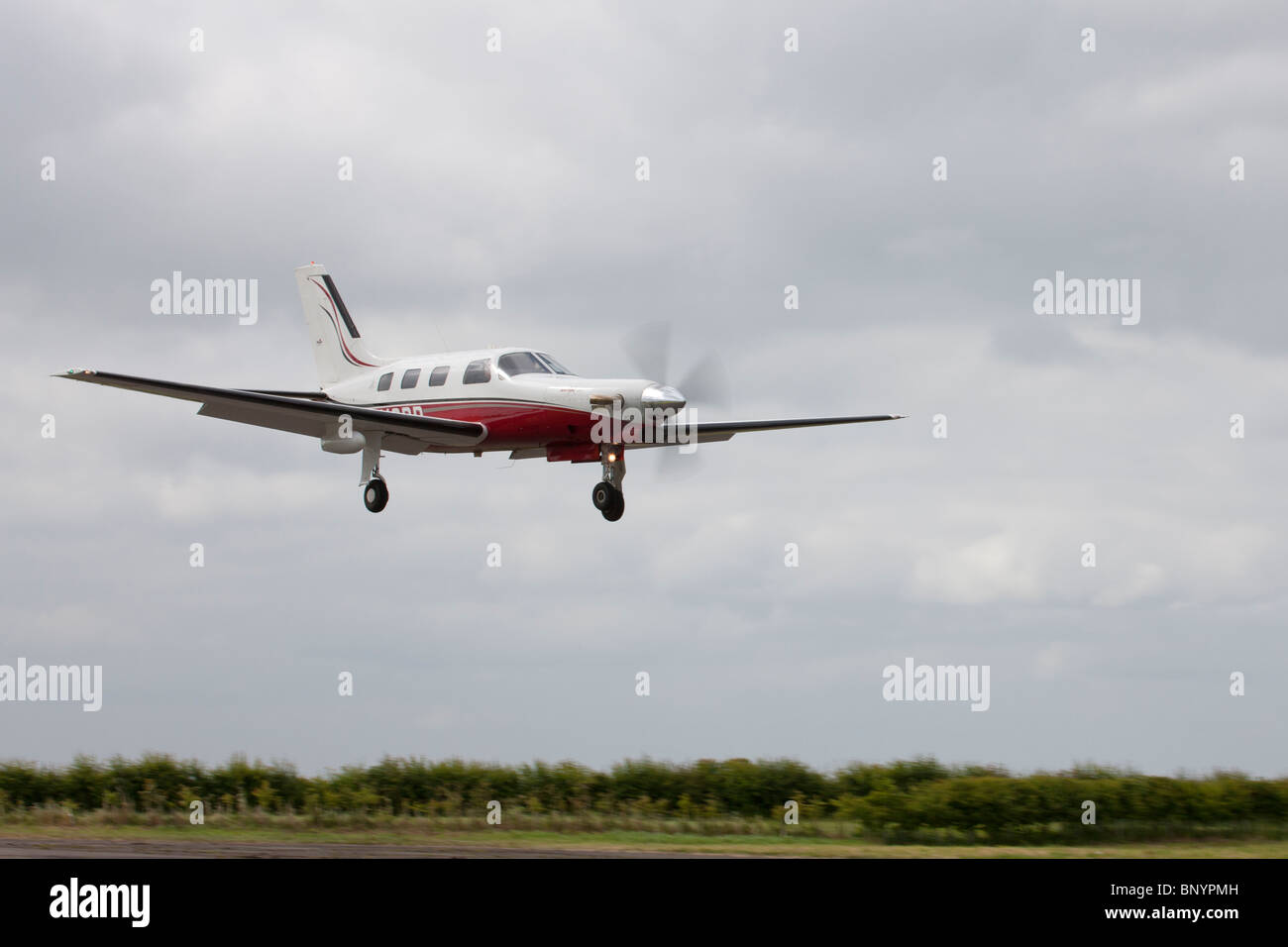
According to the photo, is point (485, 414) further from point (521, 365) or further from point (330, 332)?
point (330, 332)

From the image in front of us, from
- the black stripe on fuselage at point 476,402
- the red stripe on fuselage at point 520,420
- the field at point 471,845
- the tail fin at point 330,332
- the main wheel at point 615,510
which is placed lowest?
the field at point 471,845

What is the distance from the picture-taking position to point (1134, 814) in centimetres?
2575

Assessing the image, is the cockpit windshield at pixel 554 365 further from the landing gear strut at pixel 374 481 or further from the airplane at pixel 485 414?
the landing gear strut at pixel 374 481

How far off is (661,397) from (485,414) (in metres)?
4.22

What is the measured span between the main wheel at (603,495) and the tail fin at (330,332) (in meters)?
7.34

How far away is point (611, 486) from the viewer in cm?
2520

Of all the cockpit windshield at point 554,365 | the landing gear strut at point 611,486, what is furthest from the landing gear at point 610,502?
the cockpit windshield at point 554,365

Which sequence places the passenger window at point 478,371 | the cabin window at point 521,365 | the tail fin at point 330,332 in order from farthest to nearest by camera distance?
the tail fin at point 330,332 < the passenger window at point 478,371 < the cabin window at point 521,365

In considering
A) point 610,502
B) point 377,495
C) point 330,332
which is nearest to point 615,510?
point 610,502

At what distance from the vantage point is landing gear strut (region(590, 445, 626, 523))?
25125 millimetres

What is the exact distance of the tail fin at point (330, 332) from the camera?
1211 inches

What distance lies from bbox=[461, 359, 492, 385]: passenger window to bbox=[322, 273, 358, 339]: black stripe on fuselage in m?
5.78
